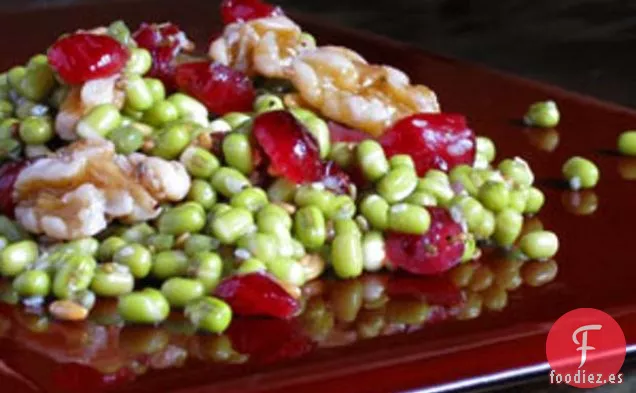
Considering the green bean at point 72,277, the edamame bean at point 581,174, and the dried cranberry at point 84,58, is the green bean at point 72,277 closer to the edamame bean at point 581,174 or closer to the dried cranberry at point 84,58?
the dried cranberry at point 84,58

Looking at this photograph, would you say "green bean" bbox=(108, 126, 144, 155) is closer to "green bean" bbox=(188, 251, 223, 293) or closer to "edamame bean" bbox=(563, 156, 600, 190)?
"green bean" bbox=(188, 251, 223, 293)

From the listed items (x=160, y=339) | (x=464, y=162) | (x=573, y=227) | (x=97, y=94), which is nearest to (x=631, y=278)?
(x=573, y=227)

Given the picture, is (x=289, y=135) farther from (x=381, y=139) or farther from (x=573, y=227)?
(x=573, y=227)

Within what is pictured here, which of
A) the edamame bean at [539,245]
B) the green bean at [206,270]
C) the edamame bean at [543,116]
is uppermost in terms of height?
the green bean at [206,270]

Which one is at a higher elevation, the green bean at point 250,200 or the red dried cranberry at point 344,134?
the green bean at point 250,200

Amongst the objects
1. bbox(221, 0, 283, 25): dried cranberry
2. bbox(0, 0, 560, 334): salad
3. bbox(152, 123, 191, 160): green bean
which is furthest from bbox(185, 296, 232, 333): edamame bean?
bbox(221, 0, 283, 25): dried cranberry

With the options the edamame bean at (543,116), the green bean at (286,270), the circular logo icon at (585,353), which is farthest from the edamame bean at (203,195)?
the edamame bean at (543,116)

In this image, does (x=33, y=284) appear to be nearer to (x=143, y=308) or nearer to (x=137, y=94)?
(x=143, y=308)

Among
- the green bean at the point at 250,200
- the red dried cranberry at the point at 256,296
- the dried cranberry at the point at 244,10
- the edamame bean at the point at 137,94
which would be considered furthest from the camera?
the dried cranberry at the point at 244,10
